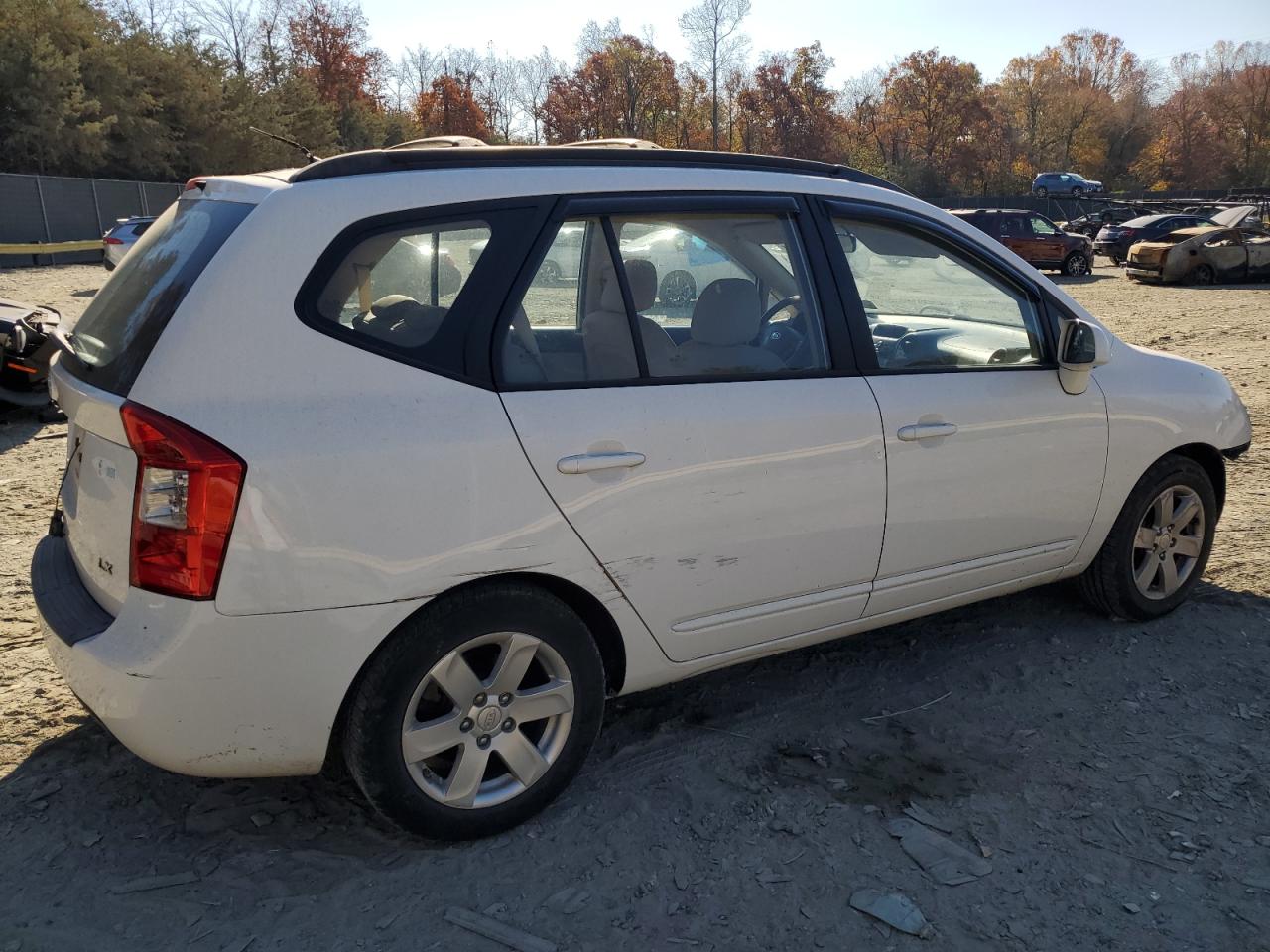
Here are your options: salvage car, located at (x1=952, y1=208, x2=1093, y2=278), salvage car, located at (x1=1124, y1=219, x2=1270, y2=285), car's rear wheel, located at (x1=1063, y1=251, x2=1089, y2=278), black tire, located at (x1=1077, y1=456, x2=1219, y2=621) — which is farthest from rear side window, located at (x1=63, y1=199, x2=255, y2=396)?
car's rear wheel, located at (x1=1063, y1=251, x2=1089, y2=278)

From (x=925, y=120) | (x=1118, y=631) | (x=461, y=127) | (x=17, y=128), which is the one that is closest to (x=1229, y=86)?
(x=925, y=120)

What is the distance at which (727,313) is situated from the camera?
3.47 metres

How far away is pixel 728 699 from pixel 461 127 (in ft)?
225

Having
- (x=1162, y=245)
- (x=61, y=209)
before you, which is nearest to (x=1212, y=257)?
(x=1162, y=245)

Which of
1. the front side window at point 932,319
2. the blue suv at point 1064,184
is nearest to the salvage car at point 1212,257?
the front side window at point 932,319

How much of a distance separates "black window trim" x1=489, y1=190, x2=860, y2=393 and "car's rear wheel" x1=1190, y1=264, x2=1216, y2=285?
23.6 m

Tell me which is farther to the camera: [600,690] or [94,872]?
[600,690]

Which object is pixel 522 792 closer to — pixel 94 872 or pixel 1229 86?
pixel 94 872

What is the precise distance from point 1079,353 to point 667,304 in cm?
158

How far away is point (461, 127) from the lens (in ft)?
222

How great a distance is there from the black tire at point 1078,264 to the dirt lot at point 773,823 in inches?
1009

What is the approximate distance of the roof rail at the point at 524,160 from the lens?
113 inches

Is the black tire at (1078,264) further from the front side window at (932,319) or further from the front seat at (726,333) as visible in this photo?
the front seat at (726,333)

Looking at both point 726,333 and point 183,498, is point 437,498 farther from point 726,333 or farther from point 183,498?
point 726,333
